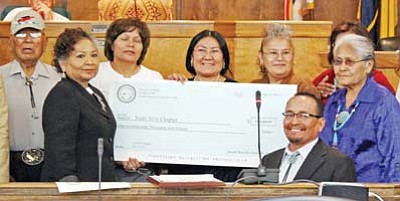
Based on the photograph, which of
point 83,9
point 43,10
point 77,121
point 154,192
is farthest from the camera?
point 83,9

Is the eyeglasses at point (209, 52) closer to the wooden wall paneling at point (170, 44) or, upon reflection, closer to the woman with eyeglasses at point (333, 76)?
the wooden wall paneling at point (170, 44)

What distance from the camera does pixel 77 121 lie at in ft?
12.6

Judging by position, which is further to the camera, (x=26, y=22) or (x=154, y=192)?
(x=26, y=22)

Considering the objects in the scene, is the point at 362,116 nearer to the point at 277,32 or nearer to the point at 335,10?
the point at 277,32

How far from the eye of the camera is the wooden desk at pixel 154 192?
3.57 m

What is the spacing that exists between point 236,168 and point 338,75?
0.63m

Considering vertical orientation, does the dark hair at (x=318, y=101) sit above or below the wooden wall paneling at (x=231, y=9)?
below

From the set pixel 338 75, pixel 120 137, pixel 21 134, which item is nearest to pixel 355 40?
pixel 338 75

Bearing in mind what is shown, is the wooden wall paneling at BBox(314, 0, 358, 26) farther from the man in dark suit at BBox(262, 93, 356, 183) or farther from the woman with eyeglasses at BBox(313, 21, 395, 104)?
the man in dark suit at BBox(262, 93, 356, 183)

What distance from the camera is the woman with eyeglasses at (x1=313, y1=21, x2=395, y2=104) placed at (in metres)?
4.03

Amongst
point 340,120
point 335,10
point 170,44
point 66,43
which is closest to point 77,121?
point 66,43

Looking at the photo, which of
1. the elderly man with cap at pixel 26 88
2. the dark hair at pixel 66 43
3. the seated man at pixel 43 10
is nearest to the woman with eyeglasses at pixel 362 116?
the dark hair at pixel 66 43

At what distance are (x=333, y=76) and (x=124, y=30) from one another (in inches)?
38.6

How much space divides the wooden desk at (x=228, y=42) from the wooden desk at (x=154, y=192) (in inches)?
26.7
